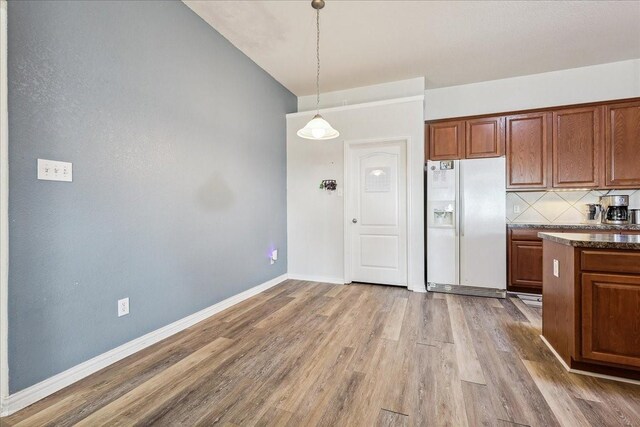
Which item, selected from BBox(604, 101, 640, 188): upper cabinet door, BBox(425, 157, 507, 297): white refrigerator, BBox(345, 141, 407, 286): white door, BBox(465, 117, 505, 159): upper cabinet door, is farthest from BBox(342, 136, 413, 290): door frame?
BBox(604, 101, 640, 188): upper cabinet door

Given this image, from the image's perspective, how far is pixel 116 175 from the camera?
6.97 feet

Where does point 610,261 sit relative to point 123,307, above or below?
above

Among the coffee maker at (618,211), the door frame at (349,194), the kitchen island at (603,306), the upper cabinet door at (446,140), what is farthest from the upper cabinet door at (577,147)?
the kitchen island at (603,306)

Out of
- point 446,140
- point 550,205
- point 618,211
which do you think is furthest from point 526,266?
point 446,140

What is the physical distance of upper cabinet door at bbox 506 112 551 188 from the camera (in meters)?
3.74

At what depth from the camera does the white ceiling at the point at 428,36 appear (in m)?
2.68

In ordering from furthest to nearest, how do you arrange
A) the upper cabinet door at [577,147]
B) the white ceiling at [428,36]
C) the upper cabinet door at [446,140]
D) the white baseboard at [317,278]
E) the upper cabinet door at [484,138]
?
the white baseboard at [317,278] → the upper cabinet door at [446,140] → the upper cabinet door at [484,138] → the upper cabinet door at [577,147] → the white ceiling at [428,36]

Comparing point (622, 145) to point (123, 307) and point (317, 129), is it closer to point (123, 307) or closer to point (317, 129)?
point (317, 129)

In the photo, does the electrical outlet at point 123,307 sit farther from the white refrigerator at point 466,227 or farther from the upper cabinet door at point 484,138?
the upper cabinet door at point 484,138

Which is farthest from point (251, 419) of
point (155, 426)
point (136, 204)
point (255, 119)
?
point (255, 119)

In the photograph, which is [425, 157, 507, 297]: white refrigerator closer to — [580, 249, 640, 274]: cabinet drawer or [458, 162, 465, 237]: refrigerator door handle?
[458, 162, 465, 237]: refrigerator door handle

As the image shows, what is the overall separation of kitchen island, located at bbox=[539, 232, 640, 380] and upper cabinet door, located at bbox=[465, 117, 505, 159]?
2.25 meters

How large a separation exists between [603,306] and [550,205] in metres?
2.73

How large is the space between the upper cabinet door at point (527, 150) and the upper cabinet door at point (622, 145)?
63cm
